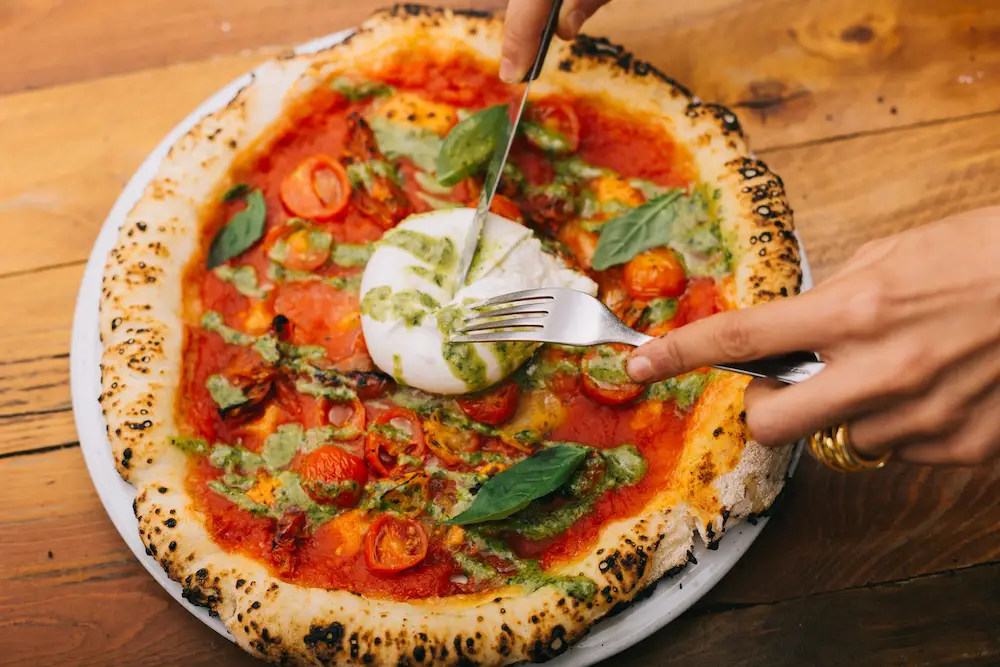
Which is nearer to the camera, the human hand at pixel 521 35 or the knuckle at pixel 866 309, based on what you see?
the knuckle at pixel 866 309

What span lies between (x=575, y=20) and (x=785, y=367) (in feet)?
5.50

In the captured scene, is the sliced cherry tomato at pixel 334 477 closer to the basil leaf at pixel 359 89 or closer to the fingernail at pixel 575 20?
the basil leaf at pixel 359 89

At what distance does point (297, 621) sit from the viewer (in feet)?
8.05

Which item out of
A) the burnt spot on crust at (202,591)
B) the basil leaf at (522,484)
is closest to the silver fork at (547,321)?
the basil leaf at (522,484)

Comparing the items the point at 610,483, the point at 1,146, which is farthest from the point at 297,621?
the point at 1,146

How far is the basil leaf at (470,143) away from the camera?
300cm

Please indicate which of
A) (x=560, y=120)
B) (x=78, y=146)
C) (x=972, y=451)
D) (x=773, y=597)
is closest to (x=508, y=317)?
(x=560, y=120)

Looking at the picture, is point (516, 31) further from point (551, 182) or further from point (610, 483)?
point (610, 483)

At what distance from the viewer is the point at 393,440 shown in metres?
2.80

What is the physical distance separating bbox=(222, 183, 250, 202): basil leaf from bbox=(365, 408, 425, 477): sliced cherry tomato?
1070mm

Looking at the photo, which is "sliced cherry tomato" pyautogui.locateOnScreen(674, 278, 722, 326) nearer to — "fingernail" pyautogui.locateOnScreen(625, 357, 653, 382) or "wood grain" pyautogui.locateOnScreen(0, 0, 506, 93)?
"fingernail" pyautogui.locateOnScreen(625, 357, 653, 382)

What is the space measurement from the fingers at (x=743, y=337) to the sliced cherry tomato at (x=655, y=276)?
92cm

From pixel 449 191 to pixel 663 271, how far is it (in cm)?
88

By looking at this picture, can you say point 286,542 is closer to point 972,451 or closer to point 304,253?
point 304,253
